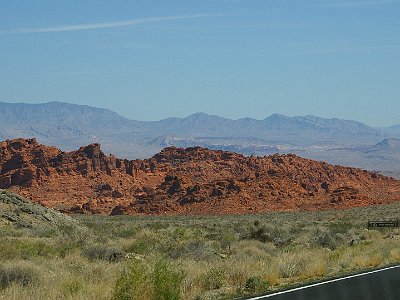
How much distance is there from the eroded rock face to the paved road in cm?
6383

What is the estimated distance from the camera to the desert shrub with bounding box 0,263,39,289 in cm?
1341

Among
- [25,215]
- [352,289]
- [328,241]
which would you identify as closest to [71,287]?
[352,289]

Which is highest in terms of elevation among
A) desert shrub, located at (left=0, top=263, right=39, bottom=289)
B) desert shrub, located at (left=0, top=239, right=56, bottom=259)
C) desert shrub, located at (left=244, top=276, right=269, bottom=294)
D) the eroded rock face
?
desert shrub, located at (left=0, top=263, right=39, bottom=289)

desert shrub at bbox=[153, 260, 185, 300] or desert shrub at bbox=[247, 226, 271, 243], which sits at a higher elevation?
desert shrub at bbox=[153, 260, 185, 300]

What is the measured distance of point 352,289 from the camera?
13.0m

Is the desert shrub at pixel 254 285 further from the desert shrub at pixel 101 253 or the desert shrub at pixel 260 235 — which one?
the desert shrub at pixel 260 235

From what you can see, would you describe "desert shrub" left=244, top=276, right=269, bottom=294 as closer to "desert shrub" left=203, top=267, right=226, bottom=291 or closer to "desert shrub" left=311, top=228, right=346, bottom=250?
"desert shrub" left=203, top=267, right=226, bottom=291

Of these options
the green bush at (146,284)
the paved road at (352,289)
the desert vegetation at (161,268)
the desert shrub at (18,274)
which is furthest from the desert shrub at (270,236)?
the green bush at (146,284)

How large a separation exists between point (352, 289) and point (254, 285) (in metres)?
2.09

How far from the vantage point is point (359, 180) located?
393 feet

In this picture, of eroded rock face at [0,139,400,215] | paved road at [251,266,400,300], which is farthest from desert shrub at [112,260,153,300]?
eroded rock face at [0,139,400,215]

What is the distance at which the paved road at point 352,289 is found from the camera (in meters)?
12.1

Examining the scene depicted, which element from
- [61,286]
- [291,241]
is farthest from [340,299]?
[291,241]

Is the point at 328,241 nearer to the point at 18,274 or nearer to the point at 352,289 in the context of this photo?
the point at 352,289
